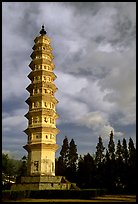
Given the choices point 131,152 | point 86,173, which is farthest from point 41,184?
point 131,152

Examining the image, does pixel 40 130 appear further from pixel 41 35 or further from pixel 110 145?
pixel 110 145

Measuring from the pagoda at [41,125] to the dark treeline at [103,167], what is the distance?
15.4 metres

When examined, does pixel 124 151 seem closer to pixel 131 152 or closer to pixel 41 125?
pixel 131 152

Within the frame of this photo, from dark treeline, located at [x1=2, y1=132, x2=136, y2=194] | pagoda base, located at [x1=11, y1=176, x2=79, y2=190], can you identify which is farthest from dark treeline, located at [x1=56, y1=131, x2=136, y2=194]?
pagoda base, located at [x1=11, y1=176, x2=79, y2=190]

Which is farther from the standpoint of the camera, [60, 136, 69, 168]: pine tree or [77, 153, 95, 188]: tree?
[60, 136, 69, 168]: pine tree

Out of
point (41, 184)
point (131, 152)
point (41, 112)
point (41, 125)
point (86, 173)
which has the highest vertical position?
point (41, 112)

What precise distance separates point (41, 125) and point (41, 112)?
145cm

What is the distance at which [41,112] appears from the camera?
101 ft

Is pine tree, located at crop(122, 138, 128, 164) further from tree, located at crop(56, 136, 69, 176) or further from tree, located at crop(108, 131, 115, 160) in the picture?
tree, located at crop(56, 136, 69, 176)

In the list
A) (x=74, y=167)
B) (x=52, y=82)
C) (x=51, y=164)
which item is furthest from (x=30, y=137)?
(x=74, y=167)

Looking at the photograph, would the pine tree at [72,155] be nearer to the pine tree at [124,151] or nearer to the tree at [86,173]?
the tree at [86,173]

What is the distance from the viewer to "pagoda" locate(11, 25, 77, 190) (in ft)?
94.0

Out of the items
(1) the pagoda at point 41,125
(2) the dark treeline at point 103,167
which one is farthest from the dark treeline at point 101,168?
(1) the pagoda at point 41,125

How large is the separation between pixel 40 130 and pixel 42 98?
3682 millimetres
